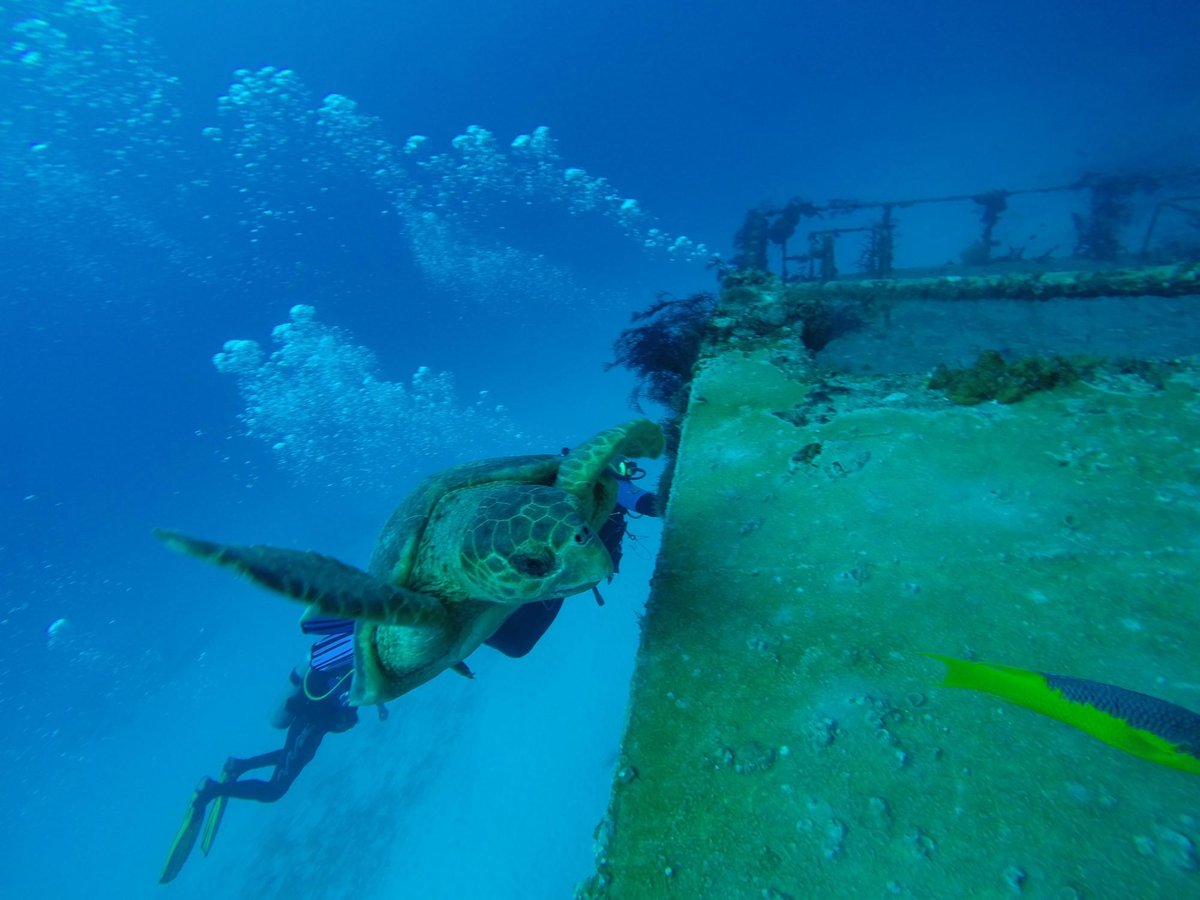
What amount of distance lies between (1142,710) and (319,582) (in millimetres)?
2446

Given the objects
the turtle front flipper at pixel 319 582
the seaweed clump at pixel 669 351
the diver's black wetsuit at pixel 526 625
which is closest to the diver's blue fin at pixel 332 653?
the diver's black wetsuit at pixel 526 625

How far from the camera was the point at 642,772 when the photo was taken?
65.5 inches

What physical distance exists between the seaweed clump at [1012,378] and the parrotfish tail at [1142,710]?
1.83 meters

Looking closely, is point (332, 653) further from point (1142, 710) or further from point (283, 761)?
point (283, 761)

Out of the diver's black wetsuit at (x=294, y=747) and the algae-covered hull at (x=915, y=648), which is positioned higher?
the algae-covered hull at (x=915, y=648)

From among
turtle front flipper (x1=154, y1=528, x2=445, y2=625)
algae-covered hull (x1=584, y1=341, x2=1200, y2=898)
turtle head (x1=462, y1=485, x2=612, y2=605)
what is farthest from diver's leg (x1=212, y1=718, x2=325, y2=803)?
algae-covered hull (x1=584, y1=341, x2=1200, y2=898)

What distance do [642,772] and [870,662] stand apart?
868mm

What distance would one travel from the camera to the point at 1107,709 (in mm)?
1300

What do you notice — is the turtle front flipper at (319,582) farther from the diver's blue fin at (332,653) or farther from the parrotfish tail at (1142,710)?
the diver's blue fin at (332,653)

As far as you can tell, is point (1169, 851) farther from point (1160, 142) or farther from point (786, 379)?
point (1160, 142)

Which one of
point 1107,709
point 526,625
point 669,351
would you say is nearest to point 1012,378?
point 1107,709

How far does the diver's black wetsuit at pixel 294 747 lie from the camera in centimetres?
835

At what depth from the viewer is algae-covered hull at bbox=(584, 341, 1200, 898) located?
1.35 meters

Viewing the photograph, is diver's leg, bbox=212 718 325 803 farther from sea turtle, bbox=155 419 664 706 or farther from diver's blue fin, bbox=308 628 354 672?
sea turtle, bbox=155 419 664 706
